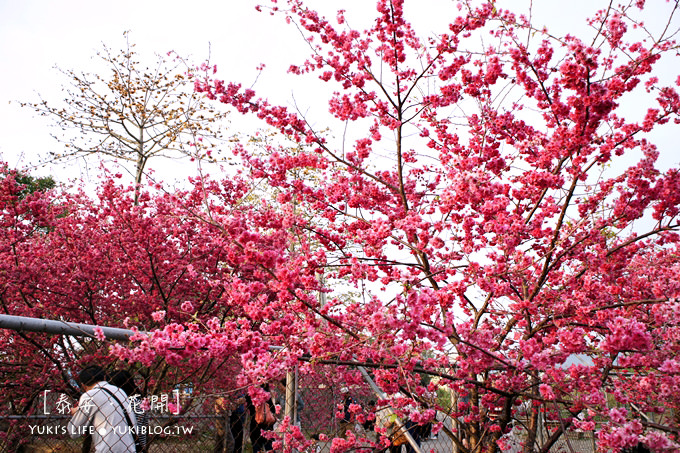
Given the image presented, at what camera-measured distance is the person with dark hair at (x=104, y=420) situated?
312cm

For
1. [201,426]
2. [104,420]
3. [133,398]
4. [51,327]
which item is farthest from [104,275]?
[51,327]

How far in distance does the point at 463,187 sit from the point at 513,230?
84cm

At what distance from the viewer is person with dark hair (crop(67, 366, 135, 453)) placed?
3.12 m

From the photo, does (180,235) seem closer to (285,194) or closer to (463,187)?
(285,194)

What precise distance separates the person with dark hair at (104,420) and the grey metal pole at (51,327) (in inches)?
39.1

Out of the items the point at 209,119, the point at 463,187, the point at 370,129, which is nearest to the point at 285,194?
the point at 370,129

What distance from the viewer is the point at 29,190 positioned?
61.3 ft

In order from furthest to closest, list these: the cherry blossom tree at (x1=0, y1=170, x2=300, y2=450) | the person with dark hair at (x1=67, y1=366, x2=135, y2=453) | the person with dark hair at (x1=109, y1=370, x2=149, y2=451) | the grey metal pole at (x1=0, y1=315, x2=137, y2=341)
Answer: the cherry blossom tree at (x1=0, y1=170, x2=300, y2=450) < the person with dark hair at (x1=109, y1=370, x2=149, y2=451) < the person with dark hair at (x1=67, y1=366, x2=135, y2=453) < the grey metal pole at (x1=0, y1=315, x2=137, y2=341)

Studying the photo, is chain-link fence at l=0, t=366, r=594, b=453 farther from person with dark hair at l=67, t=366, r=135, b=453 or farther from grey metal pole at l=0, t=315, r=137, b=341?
grey metal pole at l=0, t=315, r=137, b=341

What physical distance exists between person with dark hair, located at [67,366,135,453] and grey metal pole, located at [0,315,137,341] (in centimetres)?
99

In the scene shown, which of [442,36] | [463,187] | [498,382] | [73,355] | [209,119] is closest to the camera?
[463,187]

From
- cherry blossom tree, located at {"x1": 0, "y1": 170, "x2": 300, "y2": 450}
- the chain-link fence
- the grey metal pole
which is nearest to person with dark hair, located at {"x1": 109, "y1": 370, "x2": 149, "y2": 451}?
the chain-link fence

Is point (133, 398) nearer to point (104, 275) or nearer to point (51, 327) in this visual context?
point (51, 327)

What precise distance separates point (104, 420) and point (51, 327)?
1.22 metres
